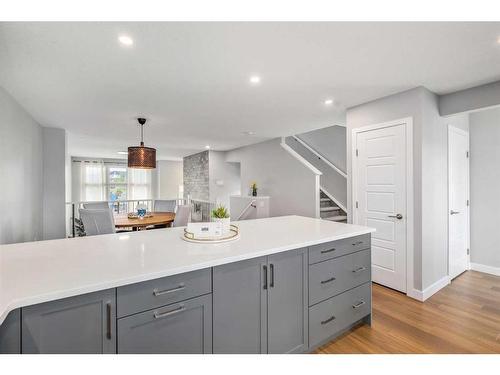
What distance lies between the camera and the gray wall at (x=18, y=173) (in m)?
2.47

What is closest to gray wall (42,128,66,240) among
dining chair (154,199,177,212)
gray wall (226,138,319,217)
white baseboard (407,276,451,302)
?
dining chair (154,199,177,212)

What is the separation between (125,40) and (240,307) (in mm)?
1910

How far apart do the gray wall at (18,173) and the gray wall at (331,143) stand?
5311 millimetres

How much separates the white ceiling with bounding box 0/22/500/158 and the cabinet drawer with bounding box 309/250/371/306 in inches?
62.7

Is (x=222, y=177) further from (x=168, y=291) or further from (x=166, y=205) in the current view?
(x=168, y=291)

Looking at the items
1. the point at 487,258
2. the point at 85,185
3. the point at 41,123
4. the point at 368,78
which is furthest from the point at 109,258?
the point at 85,185

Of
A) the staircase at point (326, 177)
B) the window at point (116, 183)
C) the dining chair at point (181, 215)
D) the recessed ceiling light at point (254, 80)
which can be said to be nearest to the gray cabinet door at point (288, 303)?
the recessed ceiling light at point (254, 80)

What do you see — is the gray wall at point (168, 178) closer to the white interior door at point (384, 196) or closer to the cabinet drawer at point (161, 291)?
the white interior door at point (384, 196)

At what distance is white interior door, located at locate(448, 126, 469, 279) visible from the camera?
9.80ft

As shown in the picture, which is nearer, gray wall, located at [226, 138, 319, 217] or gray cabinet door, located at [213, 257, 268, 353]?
gray cabinet door, located at [213, 257, 268, 353]

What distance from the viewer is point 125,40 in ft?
5.49

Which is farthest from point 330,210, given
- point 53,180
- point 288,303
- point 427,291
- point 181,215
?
point 53,180

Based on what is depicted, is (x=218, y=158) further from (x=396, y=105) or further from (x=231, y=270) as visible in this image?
(x=231, y=270)

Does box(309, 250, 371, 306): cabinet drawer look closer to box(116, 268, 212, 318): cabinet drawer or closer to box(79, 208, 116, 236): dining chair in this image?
box(116, 268, 212, 318): cabinet drawer
